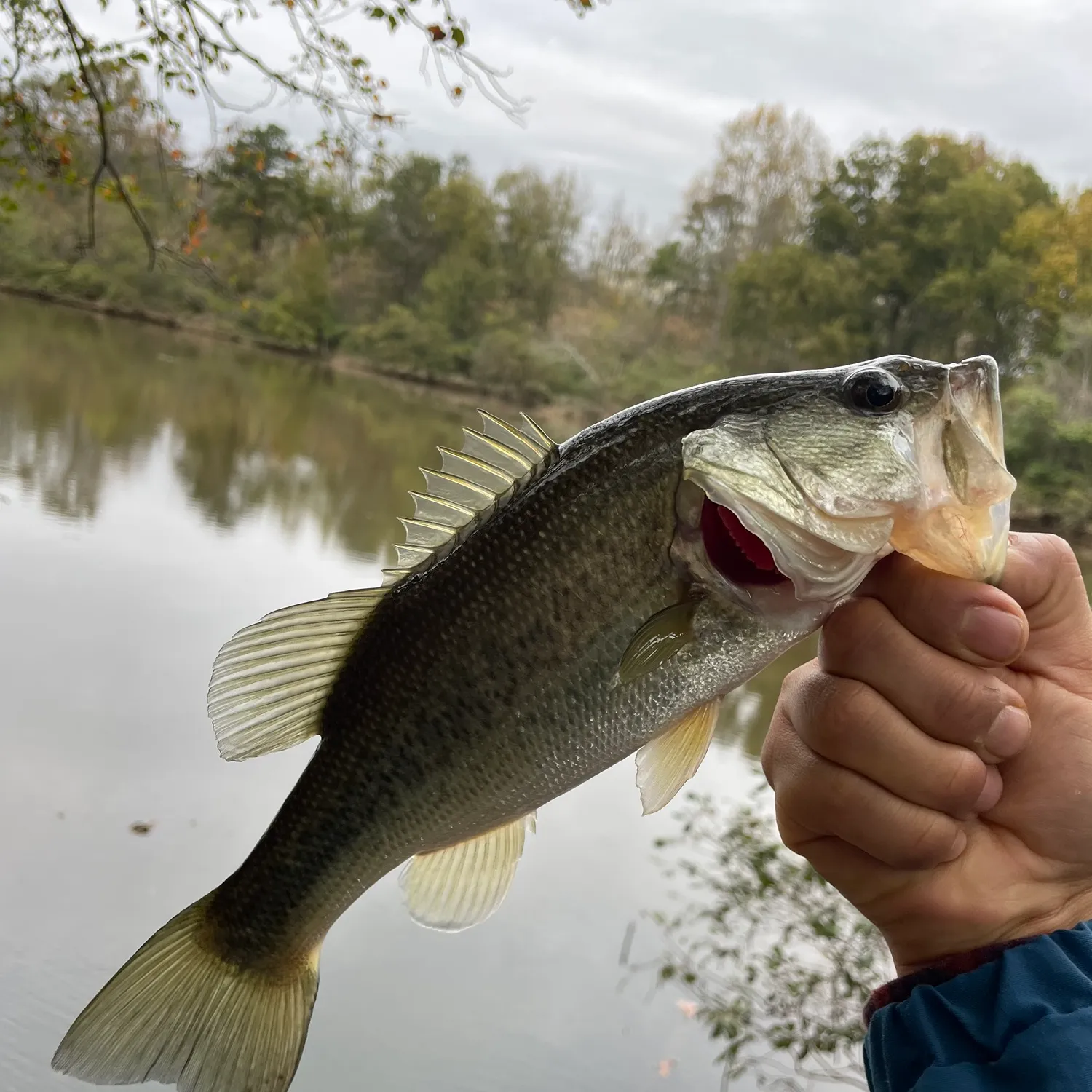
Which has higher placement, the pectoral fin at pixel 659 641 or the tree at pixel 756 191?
the tree at pixel 756 191

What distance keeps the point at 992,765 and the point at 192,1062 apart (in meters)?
1.00

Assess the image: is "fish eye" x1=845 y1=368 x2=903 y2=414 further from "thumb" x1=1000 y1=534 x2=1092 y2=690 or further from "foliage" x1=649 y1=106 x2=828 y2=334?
"foliage" x1=649 y1=106 x2=828 y2=334

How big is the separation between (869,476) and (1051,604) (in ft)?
0.90

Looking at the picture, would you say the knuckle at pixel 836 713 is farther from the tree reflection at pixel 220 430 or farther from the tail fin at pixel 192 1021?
the tree reflection at pixel 220 430

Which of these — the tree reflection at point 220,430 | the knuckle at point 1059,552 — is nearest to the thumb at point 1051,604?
the knuckle at point 1059,552

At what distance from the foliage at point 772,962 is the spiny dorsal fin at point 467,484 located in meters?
2.01

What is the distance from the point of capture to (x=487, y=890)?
104 centimetres

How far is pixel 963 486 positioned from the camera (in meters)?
0.80

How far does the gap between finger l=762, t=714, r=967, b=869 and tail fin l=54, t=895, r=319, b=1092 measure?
661 millimetres

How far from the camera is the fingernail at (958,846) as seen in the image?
862 mm

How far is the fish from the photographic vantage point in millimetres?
844

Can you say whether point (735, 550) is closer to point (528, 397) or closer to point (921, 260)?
point (921, 260)

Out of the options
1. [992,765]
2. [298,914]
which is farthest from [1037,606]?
[298,914]

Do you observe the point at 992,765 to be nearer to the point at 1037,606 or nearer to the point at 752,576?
the point at 1037,606
